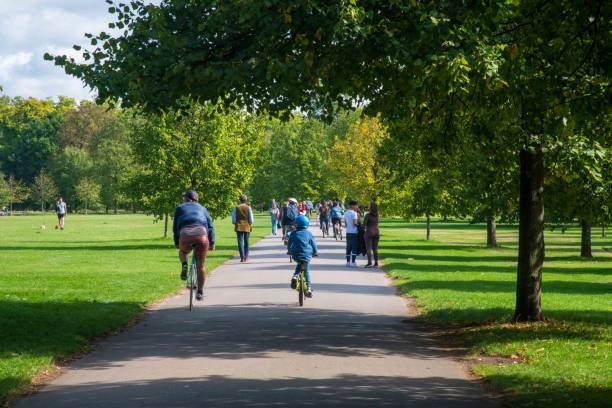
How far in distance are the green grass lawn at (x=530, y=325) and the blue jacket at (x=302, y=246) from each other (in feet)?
6.76

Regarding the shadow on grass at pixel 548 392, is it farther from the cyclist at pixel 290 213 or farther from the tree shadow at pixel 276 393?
the cyclist at pixel 290 213

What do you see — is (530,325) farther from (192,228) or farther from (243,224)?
(243,224)

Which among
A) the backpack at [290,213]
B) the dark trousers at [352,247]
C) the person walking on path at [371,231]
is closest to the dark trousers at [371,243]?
the person walking on path at [371,231]

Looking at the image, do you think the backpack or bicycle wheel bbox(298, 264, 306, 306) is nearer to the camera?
bicycle wheel bbox(298, 264, 306, 306)

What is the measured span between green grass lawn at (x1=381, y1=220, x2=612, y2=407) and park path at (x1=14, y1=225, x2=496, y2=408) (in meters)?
0.52

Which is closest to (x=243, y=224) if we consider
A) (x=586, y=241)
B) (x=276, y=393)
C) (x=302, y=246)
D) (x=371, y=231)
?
(x=371, y=231)

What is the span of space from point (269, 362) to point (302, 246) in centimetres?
653

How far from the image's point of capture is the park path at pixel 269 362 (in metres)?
8.66

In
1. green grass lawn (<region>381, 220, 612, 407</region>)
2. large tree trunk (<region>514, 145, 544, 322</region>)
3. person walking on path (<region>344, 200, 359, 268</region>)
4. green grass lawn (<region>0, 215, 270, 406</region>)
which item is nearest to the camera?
green grass lawn (<region>381, 220, 612, 407</region>)

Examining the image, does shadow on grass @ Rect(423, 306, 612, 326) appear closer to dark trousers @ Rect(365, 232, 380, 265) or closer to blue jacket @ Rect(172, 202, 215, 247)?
blue jacket @ Rect(172, 202, 215, 247)

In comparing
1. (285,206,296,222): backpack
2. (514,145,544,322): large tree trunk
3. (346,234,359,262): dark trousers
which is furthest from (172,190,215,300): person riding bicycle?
(285,206,296,222): backpack

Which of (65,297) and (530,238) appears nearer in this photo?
(530,238)

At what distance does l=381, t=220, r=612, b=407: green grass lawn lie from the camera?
945 cm

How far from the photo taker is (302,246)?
17172mm
